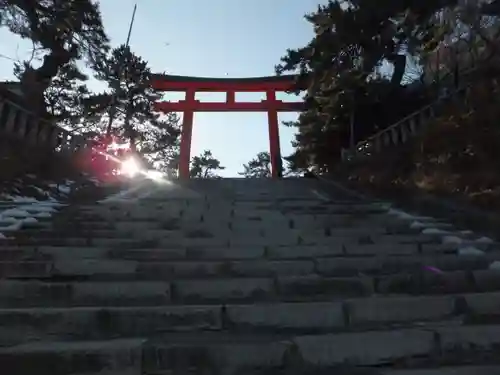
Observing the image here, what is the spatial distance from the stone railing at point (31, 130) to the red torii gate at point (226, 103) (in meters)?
9.97

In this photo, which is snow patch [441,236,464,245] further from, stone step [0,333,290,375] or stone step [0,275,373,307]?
stone step [0,333,290,375]

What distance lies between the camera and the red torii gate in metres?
20.4

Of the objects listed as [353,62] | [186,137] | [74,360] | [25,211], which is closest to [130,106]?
[186,137]

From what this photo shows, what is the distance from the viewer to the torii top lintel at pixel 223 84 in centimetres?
2059

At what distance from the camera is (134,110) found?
1711cm

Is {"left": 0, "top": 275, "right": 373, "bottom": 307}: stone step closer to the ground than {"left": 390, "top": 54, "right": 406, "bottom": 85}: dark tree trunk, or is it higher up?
closer to the ground

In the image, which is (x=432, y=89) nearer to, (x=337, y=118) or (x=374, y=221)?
(x=337, y=118)

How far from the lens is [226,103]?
70.8 ft

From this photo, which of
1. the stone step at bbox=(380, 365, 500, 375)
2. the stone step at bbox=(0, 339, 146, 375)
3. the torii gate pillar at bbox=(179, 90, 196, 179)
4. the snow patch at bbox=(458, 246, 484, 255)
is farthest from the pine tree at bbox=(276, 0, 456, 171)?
the stone step at bbox=(0, 339, 146, 375)

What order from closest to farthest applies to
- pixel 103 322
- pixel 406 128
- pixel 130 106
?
pixel 103 322
pixel 406 128
pixel 130 106

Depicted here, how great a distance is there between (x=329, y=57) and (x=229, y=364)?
1062 cm

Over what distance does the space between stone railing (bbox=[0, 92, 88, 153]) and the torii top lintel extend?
1061cm

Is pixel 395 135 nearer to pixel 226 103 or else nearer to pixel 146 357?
pixel 146 357

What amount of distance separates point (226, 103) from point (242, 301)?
19144 millimetres
